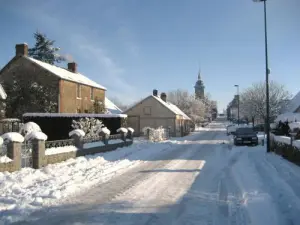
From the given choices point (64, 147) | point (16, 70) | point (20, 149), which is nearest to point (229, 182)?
point (20, 149)

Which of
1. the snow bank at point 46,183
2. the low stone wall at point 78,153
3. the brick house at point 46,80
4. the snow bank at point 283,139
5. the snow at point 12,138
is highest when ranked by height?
the brick house at point 46,80

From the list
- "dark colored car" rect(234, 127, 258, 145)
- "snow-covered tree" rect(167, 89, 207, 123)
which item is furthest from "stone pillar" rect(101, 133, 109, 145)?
"snow-covered tree" rect(167, 89, 207, 123)

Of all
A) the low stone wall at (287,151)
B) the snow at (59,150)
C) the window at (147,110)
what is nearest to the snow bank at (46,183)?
the snow at (59,150)

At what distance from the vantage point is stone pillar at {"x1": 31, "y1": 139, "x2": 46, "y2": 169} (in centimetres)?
1439

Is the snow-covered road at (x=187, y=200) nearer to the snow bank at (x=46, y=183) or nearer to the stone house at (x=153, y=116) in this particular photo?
the snow bank at (x=46, y=183)

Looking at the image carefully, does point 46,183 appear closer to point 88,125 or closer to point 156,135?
point 88,125

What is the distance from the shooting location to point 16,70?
33375 mm

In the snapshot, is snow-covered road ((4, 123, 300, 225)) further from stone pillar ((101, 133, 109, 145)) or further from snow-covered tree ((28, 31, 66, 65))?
snow-covered tree ((28, 31, 66, 65))

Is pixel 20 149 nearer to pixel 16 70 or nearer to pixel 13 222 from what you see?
pixel 13 222

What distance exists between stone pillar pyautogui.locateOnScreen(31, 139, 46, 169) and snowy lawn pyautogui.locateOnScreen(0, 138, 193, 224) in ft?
1.43

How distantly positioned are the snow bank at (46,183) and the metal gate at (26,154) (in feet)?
A: 1.62

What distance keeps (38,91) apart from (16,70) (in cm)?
315

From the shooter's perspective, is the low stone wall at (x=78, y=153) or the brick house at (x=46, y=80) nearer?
the low stone wall at (x=78, y=153)

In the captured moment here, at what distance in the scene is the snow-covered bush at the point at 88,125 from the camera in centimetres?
2405
